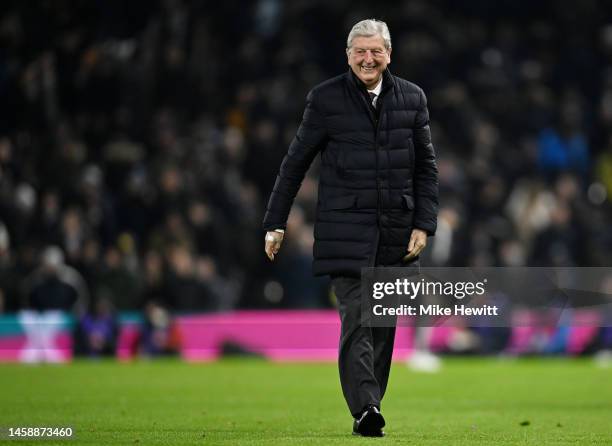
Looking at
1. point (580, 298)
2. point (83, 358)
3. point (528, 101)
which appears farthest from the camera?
A: point (528, 101)

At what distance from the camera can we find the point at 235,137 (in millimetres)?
21672

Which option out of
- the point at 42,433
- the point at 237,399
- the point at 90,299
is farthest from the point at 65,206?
the point at 42,433

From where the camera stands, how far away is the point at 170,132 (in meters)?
21.4

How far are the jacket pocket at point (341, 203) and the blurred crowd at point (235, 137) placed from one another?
404 inches

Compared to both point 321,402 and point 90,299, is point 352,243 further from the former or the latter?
point 90,299

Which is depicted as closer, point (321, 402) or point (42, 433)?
point (42, 433)

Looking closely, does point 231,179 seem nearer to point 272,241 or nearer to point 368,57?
point 272,241

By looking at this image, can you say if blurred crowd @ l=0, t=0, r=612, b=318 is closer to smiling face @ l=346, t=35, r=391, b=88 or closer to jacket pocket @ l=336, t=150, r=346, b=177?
jacket pocket @ l=336, t=150, r=346, b=177

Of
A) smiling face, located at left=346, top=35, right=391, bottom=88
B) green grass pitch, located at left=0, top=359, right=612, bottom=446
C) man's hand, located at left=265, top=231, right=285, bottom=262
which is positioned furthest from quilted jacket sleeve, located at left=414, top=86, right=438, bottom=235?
green grass pitch, located at left=0, top=359, right=612, bottom=446

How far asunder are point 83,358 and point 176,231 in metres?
2.17

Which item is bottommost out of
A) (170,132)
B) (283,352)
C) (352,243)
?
(283,352)

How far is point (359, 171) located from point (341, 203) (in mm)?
209

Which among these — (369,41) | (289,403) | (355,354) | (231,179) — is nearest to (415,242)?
(355,354)

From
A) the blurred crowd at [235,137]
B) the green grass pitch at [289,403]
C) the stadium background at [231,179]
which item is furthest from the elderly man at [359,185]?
the blurred crowd at [235,137]
